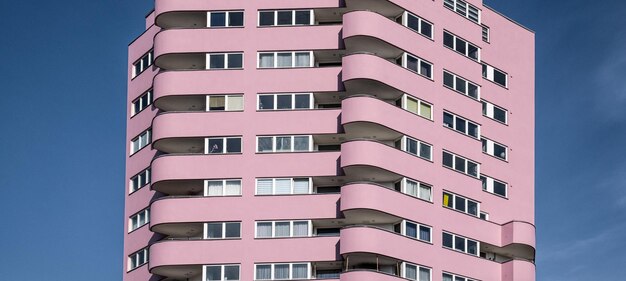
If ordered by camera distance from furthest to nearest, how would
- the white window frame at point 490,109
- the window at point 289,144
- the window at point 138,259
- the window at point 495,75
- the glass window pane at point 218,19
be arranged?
the window at point 495,75, the white window frame at point 490,109, the window at point 138,259, the glass window pane at point 218,19, the window at point 289,144

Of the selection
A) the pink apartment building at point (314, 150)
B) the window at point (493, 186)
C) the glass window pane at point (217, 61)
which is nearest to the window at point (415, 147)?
the pink apartment building at point (314, 150)

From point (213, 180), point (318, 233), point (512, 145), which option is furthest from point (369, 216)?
point (512, 145)

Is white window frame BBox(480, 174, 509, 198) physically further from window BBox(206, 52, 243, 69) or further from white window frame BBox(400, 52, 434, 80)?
window BBox(206, 52, 243, 69)

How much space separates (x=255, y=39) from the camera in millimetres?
126562

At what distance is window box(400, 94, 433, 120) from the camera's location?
126m

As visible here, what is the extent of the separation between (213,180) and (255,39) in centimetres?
1193

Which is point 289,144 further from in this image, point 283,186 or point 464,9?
point 464,9

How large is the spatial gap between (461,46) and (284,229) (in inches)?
929

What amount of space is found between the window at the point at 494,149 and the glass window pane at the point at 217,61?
78.1ft

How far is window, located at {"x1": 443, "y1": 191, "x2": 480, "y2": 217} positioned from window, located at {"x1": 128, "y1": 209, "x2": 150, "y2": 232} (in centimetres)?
2419

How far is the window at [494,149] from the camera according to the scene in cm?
13550

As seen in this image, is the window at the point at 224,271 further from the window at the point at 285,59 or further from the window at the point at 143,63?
the window at the point at 143,63

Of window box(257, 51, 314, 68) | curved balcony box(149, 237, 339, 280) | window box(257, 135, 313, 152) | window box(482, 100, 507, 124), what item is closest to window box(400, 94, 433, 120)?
window box(257, 51, 314, 68)

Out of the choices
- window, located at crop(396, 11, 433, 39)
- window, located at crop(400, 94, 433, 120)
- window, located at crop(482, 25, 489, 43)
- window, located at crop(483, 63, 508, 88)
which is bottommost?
window, located at crop(400, 94, 433, 120)
